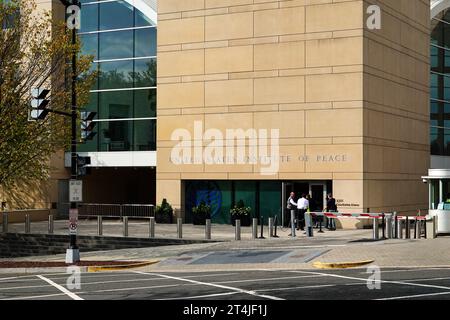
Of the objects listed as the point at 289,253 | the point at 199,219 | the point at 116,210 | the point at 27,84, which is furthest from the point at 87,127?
the point at 116,210

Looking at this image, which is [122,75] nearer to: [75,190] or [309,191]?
[309,191]

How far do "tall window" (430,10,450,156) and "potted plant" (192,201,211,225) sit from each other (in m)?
15.7

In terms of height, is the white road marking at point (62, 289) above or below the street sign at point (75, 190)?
below

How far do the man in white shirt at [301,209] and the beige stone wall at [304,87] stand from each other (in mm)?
2539

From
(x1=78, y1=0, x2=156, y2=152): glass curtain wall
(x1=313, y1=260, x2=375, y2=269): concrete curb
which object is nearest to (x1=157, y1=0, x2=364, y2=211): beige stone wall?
(x1=78, y1=0, x2=156, y2=152): glass curtain wall

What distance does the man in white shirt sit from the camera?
31.5 m

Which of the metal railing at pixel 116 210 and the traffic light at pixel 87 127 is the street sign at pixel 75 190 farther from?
the metal railing at pixel 116 210

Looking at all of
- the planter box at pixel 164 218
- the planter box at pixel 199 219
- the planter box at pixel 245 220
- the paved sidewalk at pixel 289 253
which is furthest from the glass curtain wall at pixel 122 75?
the paved sidewalk at pixel 289 253

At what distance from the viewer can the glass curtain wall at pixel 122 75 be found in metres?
40.6

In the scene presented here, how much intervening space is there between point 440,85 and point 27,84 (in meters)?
27.1

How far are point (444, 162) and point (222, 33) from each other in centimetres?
1706

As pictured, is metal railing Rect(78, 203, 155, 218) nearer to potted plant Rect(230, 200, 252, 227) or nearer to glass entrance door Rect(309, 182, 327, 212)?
potted plant Rect(230, 200, 252, 227)

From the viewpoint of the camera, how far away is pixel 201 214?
3662 cm
